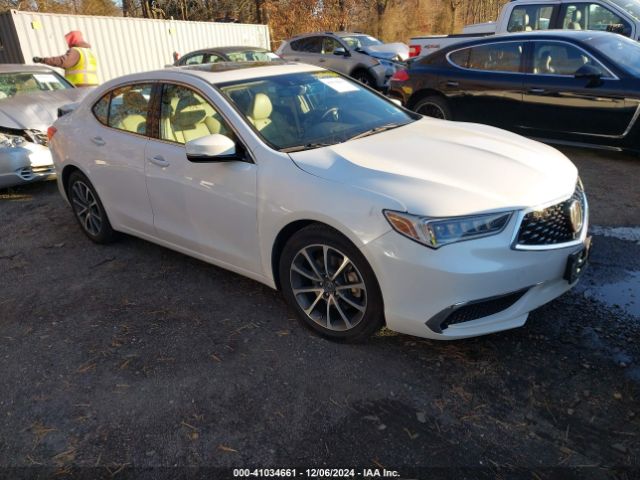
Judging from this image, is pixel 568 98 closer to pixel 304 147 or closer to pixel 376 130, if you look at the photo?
pixel 376 130

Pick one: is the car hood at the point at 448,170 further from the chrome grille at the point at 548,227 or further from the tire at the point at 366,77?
the tire at the point at 366,77

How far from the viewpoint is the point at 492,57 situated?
6934 millimetres

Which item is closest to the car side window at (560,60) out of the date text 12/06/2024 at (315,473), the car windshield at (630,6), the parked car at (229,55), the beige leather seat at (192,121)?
the car windshield at (630,6)

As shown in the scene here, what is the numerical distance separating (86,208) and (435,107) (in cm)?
491

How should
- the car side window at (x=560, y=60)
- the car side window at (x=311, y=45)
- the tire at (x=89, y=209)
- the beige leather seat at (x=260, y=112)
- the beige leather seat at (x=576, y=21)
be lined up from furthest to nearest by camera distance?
the car side window at (x=311, y=45), the beige leather seat at (x=576, y=21), the car side window at (x=560, y=60), the tire at (x=89, y=209), the beige leather seat at (x=260, y=112)

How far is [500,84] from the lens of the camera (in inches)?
264

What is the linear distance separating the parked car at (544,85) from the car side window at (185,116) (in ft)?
14.9

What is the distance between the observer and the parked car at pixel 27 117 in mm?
6285

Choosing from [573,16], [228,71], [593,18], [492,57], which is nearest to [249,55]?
[492,57]

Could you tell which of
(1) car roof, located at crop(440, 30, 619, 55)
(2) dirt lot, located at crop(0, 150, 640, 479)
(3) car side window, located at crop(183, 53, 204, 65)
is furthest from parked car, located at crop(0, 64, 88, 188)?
(1) car roof, located at crop(440, 30, 619, 55)

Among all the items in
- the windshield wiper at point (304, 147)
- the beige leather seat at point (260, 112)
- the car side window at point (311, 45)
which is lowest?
the car side window at point (311, 45)

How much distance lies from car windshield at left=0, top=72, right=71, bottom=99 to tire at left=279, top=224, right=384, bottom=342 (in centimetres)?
649

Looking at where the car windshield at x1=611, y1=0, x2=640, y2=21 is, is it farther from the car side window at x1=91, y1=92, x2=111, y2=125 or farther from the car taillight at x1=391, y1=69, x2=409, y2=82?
the car side window at x1=91, y1=92, x2=111, y2=125

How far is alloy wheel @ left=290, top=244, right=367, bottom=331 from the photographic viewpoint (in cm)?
290
